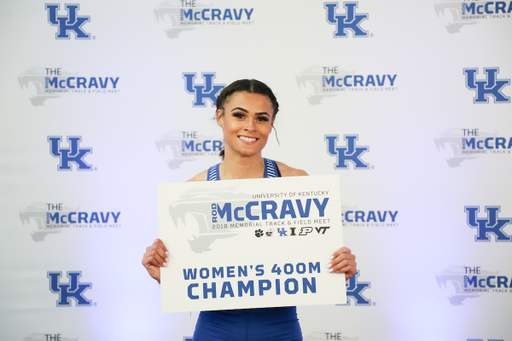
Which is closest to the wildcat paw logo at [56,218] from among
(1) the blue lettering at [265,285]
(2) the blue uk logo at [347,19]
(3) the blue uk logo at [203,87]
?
(3) the blue uk logo at [203,87]

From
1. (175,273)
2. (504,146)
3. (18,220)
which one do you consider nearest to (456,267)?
(504,146)

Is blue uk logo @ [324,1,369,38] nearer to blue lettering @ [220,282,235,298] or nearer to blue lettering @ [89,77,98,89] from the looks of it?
blue lettering @ [89,77,98,89]

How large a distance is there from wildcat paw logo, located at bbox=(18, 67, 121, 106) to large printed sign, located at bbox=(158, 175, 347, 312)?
1.90m

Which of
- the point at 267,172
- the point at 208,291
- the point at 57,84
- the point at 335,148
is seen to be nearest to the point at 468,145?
the point at 335,148

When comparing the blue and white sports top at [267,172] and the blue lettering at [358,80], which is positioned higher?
the blue lettering at [358,80]

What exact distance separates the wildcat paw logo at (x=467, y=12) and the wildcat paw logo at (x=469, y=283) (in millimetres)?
1887

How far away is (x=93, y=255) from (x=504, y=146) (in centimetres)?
334

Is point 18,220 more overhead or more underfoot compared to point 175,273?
more overhead

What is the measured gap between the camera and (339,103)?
3068mm

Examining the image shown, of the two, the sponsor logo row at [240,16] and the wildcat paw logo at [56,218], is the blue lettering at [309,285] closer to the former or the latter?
the wildcat paw logo at [56,218]

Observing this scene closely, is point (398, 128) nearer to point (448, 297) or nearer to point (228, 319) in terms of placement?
point (448, 297)

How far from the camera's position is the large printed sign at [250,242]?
154cm

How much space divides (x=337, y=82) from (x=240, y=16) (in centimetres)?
94

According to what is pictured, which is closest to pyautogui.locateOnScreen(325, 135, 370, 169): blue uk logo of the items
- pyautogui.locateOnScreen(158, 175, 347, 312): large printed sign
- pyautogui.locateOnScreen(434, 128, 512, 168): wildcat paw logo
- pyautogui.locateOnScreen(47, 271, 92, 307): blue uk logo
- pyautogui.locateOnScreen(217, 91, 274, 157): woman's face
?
pyautogui.locateOnScreen(434, 128, 512, 168): wildcat paw logo
